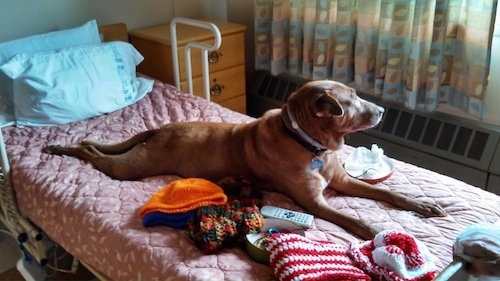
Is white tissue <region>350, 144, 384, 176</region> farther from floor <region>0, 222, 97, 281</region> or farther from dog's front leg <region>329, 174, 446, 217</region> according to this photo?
floor <region>0, 222, 97, 281</region>

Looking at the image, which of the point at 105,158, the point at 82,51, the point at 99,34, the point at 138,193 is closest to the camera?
the point at 138,193

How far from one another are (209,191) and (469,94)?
55.1 inches

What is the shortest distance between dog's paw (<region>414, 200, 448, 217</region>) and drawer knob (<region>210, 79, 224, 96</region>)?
1611 millimetres

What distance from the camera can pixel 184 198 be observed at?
1550 millimetres

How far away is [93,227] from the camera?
5.12 ft

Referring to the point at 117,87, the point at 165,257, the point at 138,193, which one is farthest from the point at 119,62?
the point at 165,257

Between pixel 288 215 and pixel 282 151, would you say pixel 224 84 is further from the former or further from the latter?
pixel 288 215

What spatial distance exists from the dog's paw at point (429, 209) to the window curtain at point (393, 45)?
85 centimetres

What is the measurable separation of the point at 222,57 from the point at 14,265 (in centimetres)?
157

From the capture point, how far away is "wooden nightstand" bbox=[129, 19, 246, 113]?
111 inches

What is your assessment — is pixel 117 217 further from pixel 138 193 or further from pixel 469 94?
pixel 469 94

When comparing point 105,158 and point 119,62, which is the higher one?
point 119,62

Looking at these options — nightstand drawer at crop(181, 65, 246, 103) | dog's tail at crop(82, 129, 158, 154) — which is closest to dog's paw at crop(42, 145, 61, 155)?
dog's tail at crop(82, 129, 158, 154)

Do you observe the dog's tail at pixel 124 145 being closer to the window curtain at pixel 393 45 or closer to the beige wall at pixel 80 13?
the beige wall at pixel 80 13
